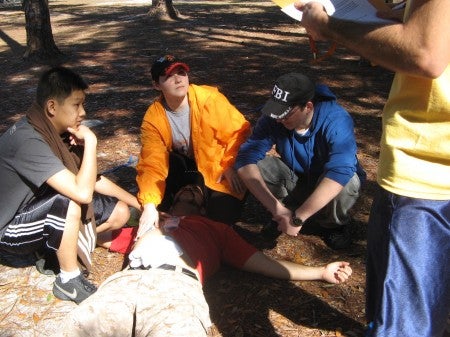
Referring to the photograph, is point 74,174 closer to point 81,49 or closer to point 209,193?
point 209,193

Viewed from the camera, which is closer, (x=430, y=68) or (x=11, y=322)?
(x=430, y=68)

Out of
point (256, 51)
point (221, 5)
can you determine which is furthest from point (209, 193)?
point (221, 5)

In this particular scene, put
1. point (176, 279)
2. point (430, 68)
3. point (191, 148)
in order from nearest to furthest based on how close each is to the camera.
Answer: point (430, 68), point (176, 279), point (191, 148)

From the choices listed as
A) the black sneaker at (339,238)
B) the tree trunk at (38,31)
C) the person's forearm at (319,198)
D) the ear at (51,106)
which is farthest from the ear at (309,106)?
the tree trunk at (38,31)

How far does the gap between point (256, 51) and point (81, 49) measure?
400cm

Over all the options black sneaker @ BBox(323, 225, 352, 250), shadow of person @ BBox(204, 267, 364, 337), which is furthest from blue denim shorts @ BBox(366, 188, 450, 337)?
black sneaker @ BBox(323, 225, 352, 250)

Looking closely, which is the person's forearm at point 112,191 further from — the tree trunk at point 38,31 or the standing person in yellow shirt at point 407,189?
the tree trunk at point 38,31

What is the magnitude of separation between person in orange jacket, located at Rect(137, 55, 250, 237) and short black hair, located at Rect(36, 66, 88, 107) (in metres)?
0.74

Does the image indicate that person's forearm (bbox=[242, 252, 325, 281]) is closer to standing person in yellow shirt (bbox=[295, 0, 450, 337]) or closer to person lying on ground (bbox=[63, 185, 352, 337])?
person lying on ground (bbox=[63, 185, 352, 337])

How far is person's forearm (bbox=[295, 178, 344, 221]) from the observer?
115 inches

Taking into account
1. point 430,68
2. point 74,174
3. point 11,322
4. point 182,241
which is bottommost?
point 11,322

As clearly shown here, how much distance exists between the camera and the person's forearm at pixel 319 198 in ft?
9.56

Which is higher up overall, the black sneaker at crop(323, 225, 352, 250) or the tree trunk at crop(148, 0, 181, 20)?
the tree trunk at crop(148, 0, 181, 20)

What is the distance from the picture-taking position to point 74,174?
3072mm
